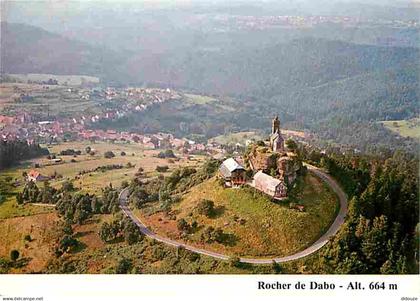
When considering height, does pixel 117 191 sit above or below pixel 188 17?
below

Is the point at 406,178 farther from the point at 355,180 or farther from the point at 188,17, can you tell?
the point at 188,17

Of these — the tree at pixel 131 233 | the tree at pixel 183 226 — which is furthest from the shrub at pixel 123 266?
the tree at pixel 183 226

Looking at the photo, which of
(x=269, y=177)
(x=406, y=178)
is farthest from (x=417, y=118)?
(x=269, y=177)

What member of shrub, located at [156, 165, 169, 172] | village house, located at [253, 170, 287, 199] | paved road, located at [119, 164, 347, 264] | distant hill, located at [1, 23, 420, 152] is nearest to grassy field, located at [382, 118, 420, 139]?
distant hill, located at [1, 23, 420, 152]

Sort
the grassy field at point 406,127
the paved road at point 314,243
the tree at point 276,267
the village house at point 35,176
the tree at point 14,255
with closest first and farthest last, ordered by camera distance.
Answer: the tree at point 276,267, the paved road at point 314,243, the tree at point 14,255, the village house at point 35,176, the grassy field at point 406,127

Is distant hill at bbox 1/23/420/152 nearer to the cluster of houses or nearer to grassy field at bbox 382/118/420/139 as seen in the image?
grassy field at bbox 382/118/420/139

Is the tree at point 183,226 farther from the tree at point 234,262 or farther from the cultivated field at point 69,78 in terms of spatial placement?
the cultivated field at point 69,78

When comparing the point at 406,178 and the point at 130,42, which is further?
the point at 130,42
